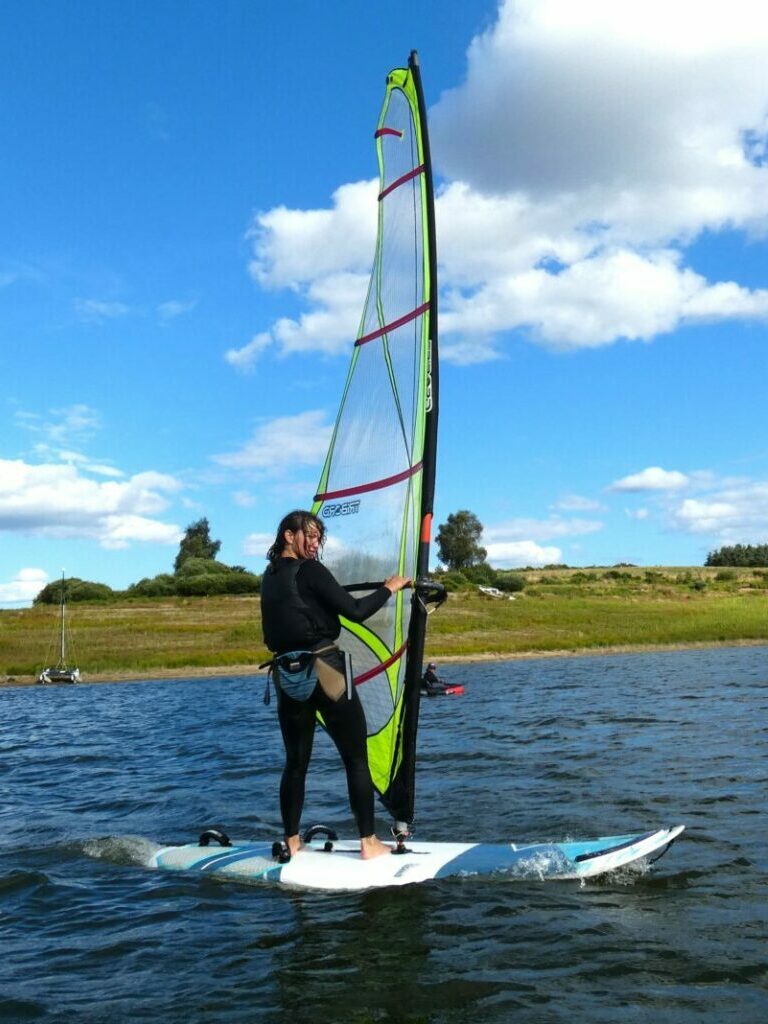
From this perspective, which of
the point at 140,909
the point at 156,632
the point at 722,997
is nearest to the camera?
the point at 722,997

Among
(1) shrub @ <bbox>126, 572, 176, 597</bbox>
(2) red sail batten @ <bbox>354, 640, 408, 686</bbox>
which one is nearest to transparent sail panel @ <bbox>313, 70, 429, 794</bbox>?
(2) red sail batten @ <bbox>354, 640, 408, 686</bbox>

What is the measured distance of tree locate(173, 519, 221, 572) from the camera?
9869cm

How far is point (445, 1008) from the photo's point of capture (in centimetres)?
399

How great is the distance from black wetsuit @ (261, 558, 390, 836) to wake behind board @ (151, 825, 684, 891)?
262 millimetres

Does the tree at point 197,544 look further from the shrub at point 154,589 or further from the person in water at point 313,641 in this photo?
the person in water at point 313,641

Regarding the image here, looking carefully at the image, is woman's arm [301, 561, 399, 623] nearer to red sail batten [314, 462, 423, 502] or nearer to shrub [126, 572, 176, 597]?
red sail batten [314, 462, 423, 502]

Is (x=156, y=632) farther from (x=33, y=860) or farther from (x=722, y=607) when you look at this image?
(x=33, y=860)

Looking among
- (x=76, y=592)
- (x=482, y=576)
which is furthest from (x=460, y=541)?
(x=76, y=592)

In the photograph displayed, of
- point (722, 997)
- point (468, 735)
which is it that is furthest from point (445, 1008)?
point (468, 735)

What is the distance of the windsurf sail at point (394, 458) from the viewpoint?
21.1 ft

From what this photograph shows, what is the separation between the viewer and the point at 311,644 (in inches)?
231

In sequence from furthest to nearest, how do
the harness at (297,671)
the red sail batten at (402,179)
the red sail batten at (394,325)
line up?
1. the red sail batten at (402,179)
2. the red sail batten at (394,325)
3. the harness at (297,671)

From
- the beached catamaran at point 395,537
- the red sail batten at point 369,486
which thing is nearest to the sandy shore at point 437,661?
the red sail batten at point 369,486

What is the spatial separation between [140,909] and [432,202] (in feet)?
17.4
